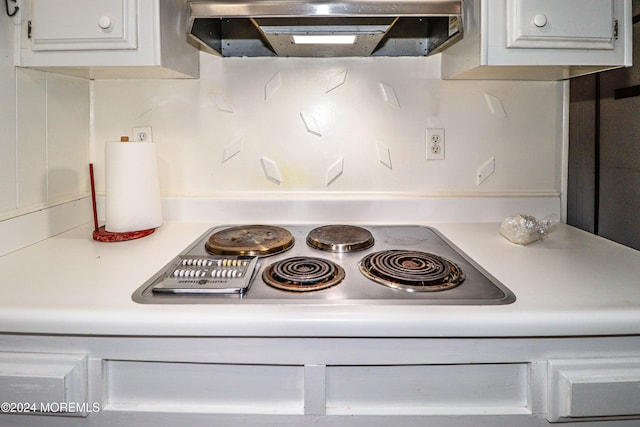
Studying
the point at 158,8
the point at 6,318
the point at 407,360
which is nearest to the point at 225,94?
the point at 158,8

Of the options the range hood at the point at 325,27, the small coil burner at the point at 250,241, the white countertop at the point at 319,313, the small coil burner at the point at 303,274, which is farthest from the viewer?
the small coil burner at the point at 250,241

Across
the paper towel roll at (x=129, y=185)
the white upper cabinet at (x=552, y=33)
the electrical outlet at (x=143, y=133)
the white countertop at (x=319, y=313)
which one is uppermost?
the white upper cabinet at (x=552, y=33)

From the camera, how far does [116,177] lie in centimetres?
111

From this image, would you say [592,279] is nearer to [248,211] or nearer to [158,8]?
[248,211]

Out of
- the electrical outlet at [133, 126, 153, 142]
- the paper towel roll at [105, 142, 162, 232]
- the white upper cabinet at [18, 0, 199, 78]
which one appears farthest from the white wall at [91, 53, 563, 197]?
the white upper cabinet at [18, 0, 199, 78]

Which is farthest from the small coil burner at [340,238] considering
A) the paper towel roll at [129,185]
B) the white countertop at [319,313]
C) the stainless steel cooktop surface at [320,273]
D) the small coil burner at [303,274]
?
the paper towel roll at [129,185]

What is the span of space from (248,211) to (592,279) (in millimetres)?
976

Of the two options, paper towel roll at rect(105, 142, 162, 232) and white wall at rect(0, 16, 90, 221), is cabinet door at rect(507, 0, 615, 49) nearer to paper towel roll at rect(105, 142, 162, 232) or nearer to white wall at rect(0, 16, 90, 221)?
paper towel roll at rect(105, 142, 162, 232)

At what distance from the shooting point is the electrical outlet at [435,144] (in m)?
1.33

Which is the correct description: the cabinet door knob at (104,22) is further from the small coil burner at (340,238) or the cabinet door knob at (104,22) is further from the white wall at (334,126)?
the small coil burner at (340,238)

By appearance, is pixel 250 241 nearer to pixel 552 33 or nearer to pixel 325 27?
pixel 325 27

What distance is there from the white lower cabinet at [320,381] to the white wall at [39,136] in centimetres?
51

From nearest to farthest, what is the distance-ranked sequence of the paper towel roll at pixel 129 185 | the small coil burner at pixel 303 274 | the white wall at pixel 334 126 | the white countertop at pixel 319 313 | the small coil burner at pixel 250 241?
the white countertop at pixel 319 313 → the small coil burner at pixel 303 274 → the small coil burner at pixel 250 241 → the paper towel roll at pixel 129 185 → the white wall at pixel 334 126

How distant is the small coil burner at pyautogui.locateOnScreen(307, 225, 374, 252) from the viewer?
105 centimetres
